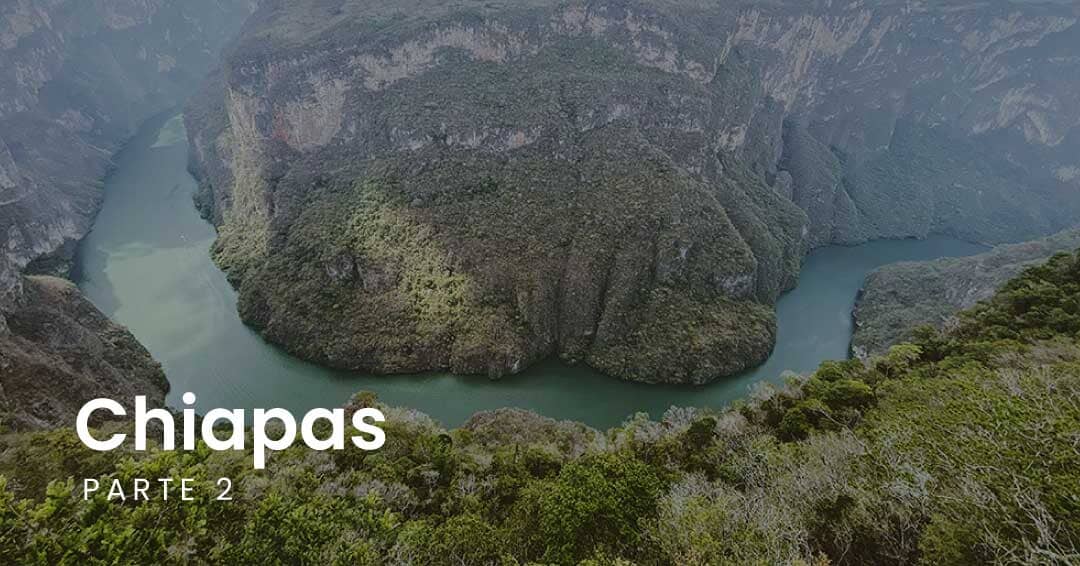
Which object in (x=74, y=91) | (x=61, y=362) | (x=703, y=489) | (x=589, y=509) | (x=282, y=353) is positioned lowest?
(x=282, y=353)

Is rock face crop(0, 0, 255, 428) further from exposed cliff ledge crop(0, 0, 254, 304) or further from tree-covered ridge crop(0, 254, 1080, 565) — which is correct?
tree-covered ridge crop(0, 254, 1080, 565)

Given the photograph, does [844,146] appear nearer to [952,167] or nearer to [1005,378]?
[952,167]

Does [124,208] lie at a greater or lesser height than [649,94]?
lesser

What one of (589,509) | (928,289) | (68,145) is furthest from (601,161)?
(68,145)

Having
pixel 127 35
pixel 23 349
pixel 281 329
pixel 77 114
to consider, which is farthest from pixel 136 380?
pixel 127 35

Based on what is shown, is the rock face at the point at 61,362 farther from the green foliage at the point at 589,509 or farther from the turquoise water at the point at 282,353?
the green foliage at the point at 589,509

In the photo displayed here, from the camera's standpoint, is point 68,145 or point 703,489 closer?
point 703,489

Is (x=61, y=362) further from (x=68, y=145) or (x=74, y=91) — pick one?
(x=74, y=91)
